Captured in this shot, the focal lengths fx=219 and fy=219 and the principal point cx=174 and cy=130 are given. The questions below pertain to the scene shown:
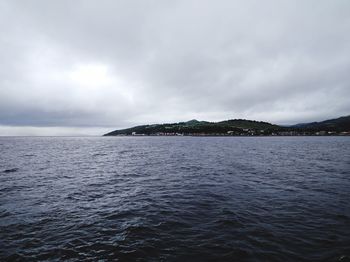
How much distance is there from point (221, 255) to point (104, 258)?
5390 mm

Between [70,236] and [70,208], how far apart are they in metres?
5.57

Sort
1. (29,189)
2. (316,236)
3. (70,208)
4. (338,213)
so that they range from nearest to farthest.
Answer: (316,236)
(338,213)
(70,208)
(29,189)

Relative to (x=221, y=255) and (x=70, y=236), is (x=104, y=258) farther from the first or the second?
(x=221, y=255)

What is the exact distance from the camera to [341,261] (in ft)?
30.8

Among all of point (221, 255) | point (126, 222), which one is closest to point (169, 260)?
point (221, 255)

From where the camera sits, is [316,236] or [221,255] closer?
[221,255]

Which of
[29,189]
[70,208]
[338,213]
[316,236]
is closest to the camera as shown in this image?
[316,236]

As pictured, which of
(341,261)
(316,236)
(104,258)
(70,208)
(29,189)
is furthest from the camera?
(29,189)

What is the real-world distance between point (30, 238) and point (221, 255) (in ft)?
33.6

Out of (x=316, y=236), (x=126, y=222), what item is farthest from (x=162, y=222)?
(x=316, y=236)

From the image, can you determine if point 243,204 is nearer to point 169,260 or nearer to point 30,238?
point 169,260

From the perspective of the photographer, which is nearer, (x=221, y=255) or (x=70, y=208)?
(x=221, y=255)

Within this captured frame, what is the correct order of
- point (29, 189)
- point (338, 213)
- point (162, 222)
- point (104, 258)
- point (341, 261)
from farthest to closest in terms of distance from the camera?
point (29, 189)
point (338, 213)
point (162, 222)
point (104, 258)
point (341, 261)

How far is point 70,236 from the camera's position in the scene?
12.2m
